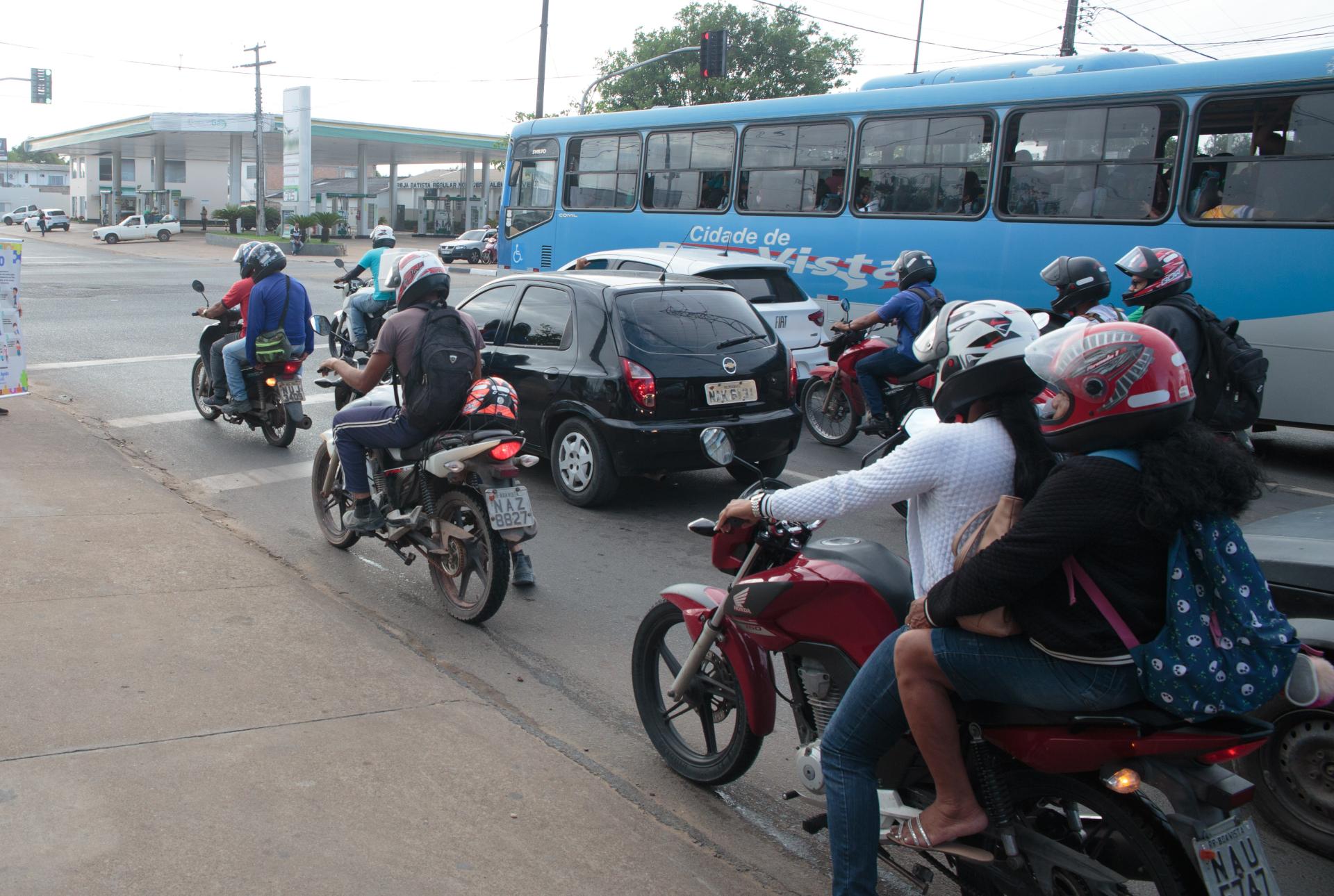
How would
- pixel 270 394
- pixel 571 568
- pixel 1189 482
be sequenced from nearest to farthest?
1. pixel 1189 482
2. pixel 571 568
3. pixel 270 394

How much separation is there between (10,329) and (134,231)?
49548 mm

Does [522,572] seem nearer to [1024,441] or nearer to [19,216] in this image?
[1024,441]

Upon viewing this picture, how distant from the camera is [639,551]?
22.9 ft

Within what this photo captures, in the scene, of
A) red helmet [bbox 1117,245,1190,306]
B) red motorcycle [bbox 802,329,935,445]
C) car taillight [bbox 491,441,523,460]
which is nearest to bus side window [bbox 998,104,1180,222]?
red motorcycle [bbox 802,329,935,445]

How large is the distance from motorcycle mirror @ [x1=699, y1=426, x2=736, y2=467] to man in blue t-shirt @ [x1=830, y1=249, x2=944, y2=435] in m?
6.08

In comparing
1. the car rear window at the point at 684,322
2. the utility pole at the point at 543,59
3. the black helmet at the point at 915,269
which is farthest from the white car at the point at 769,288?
the utility pole at the point at 543,59

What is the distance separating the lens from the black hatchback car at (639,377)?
7.59m

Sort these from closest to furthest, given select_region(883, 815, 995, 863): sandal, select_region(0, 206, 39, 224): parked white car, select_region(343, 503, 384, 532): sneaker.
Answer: select_region(883, 815, 995, 863): sandal → select_region(343, 503, 384, 532): sneaker → select_region(0, 206, 39, 224): parked white car

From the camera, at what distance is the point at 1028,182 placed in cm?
1164

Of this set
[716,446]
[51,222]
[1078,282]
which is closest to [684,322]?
[1078,282]

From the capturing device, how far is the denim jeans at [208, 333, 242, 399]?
9758 mm

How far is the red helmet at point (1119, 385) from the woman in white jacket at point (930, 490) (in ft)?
1.04

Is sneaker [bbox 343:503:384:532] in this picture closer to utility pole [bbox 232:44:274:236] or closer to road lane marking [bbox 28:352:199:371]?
road lane marking [bbox 28:352:199:371]

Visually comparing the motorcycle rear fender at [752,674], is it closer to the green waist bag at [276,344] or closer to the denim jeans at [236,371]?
the green waist bag at [276,344]
